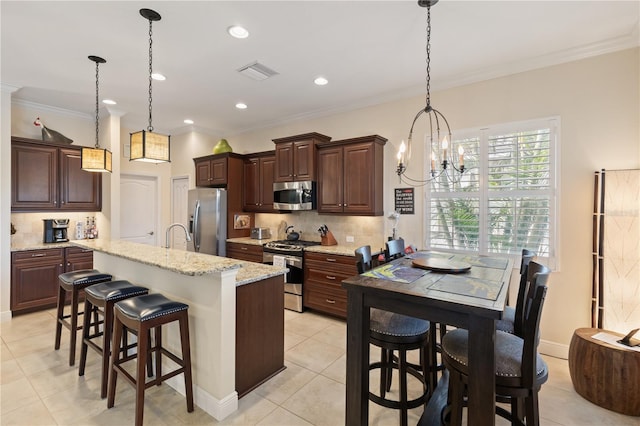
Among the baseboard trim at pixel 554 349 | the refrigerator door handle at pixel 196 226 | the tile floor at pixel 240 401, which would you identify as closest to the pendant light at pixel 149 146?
the tile floor at pixel 240 401

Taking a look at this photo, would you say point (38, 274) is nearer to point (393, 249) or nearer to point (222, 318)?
point (222, 318)

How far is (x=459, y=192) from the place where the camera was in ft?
11.8

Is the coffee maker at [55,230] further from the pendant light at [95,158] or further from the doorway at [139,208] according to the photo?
the pendant light at [95,158]

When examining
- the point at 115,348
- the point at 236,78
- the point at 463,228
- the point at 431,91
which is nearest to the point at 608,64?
the point at 431,91

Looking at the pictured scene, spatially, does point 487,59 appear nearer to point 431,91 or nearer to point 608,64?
point 431,91

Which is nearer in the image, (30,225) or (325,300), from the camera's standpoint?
(325,300)

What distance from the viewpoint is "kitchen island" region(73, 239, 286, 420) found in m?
2.10

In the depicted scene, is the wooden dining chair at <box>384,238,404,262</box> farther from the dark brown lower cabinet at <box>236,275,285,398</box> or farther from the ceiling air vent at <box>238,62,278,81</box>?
the ceiling air vent at <box>238,62,278,81</box>

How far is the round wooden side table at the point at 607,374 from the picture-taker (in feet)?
7.07

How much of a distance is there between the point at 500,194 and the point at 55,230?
6.14 m

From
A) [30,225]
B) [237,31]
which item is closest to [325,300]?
[237,31]

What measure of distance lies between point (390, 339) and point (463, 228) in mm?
2173

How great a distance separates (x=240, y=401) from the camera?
7.51ft

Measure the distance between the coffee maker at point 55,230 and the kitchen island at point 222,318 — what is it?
2733 mm
